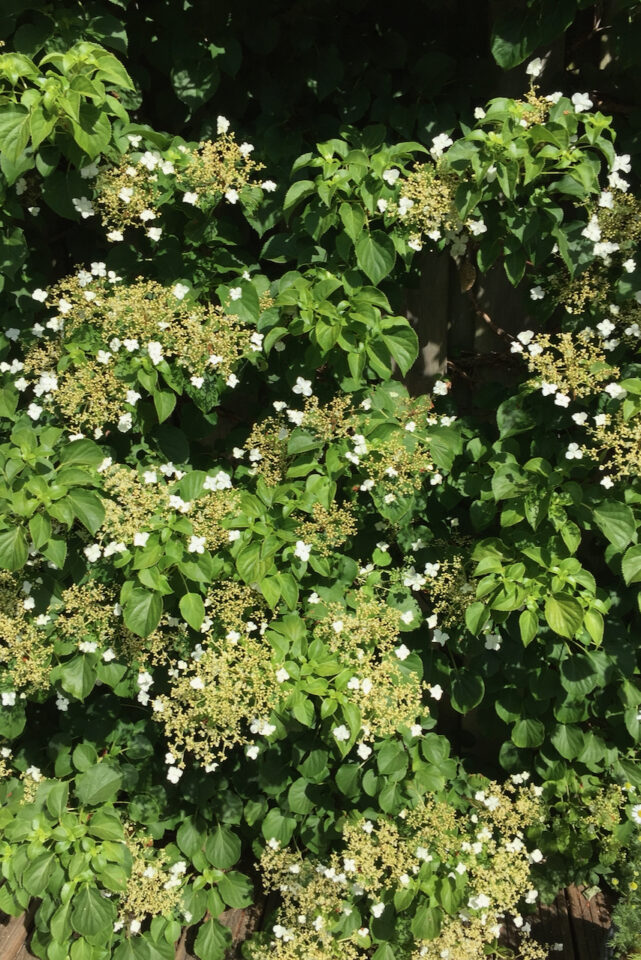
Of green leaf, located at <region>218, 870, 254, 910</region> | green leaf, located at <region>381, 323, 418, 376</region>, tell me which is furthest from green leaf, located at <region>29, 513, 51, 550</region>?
green leaf, located at <region>218, 870, 254, 910</region>

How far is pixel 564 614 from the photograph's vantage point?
7.55 ft

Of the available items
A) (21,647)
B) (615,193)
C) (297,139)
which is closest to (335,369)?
(297,139)

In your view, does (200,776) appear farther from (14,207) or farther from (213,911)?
(14,207)

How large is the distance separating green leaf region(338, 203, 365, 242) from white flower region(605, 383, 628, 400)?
0.85 meters

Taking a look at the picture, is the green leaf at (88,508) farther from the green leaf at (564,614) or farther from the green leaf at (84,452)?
the green leaf at (564,614)

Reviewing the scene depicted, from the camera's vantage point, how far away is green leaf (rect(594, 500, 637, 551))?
2301 millimetres

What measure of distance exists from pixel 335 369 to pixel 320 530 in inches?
20.7

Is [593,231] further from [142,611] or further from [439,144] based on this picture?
[142,611]

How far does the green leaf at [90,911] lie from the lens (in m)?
2.58

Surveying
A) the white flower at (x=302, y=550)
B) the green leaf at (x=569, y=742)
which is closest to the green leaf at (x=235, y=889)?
the green leaf at (x=569, y=742)

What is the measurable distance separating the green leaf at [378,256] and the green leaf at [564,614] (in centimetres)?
110

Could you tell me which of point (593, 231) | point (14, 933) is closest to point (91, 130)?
point (593, 231)

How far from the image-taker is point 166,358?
2.46 meters

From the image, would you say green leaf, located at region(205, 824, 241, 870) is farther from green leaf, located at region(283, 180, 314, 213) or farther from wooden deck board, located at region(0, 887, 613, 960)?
green leaf, located at region(283, 180, 314, 213)
